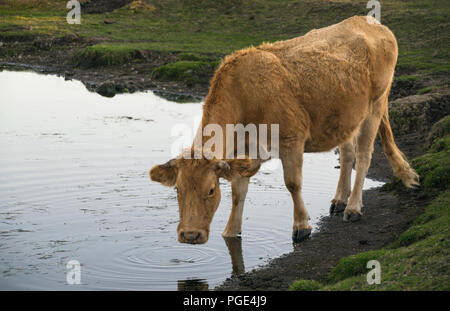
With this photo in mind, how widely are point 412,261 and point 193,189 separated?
240cm

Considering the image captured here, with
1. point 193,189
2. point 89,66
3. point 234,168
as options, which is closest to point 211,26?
point 89,66

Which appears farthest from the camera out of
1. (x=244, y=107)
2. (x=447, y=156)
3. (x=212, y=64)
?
(x=212, y=64)

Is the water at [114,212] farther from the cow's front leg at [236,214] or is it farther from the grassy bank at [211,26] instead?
the grassy bank at [211,26]

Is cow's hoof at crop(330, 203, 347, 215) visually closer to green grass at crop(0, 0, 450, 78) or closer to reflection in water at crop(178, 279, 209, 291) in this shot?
reflection in water at crop(178, 279, 209, 291)

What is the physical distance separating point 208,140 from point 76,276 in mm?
2257

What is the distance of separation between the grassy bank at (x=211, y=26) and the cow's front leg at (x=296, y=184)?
14038 mm

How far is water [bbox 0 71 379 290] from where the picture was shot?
8492 millimetres

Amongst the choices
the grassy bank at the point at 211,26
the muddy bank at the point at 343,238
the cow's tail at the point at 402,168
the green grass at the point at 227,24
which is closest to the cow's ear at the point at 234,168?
the muddy bank at the point at 343,238

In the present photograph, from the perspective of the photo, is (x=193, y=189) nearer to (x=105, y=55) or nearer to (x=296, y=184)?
(x=296, y=184)

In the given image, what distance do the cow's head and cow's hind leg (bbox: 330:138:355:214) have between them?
144 inches

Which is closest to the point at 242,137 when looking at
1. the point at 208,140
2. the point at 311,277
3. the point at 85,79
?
the point at 208,140

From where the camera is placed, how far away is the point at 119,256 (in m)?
9.02

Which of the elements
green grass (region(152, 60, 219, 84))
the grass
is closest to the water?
green grass (region(152, 60, 219, 84))

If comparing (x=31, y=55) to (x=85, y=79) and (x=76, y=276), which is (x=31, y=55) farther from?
(x=76, y=276)
